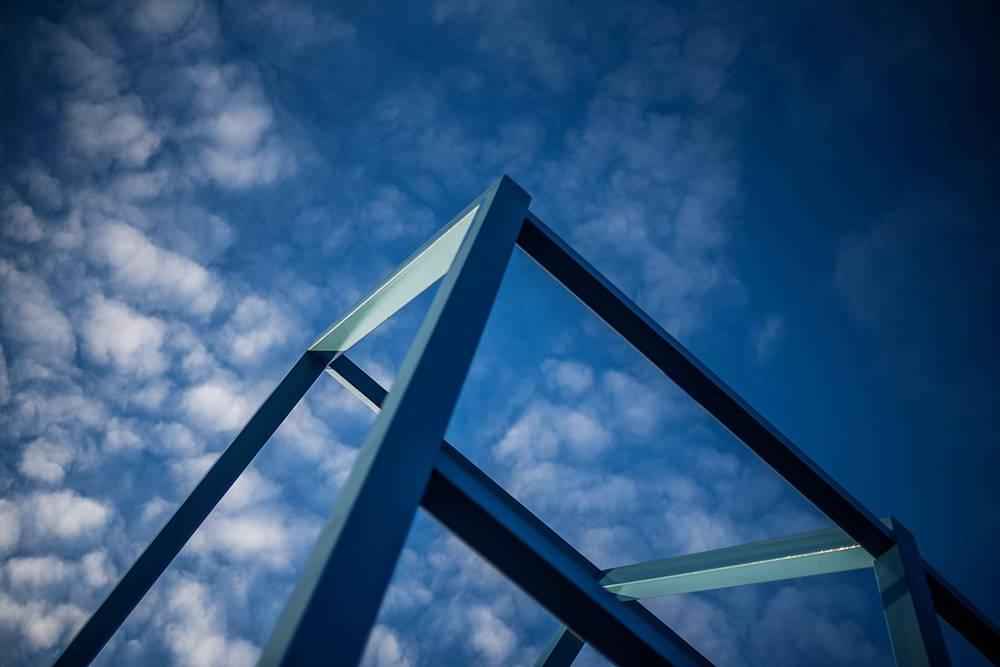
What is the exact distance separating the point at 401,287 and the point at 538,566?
1909 millimetres

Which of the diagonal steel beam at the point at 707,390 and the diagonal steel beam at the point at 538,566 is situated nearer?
the diagonal steel beam at the point at 538,566

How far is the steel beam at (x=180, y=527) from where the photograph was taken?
296 centimetres

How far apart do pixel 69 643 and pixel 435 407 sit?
2916mm

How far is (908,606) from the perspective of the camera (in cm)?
250

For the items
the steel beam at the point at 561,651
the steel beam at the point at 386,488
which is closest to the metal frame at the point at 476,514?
the steel beam at the point at 386,488

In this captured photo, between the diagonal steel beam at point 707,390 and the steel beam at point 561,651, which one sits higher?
the diagonal steel beam at point 707,390

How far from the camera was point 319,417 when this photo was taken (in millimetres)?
13328

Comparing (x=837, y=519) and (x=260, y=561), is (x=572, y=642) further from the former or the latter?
(x=260, y=561)

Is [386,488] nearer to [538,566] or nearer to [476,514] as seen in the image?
[476,514]

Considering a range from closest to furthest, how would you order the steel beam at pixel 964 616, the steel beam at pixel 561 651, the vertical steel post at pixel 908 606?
the vertical steel post at pixel 908 606 < the steel beam at pixel 964 616 < the steel beam at pixel 561 651

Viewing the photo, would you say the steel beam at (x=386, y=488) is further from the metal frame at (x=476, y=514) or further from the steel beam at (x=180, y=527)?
the steel beam at (x=180, y=527)

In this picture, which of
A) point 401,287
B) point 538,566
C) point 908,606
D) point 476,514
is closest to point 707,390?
point 908,606

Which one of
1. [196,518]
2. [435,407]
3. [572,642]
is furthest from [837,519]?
[196,518]

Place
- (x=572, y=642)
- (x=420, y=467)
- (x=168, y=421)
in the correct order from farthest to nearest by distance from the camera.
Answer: (x=168, y=421)
(x=572, y=642)
(x=420, y=467)
